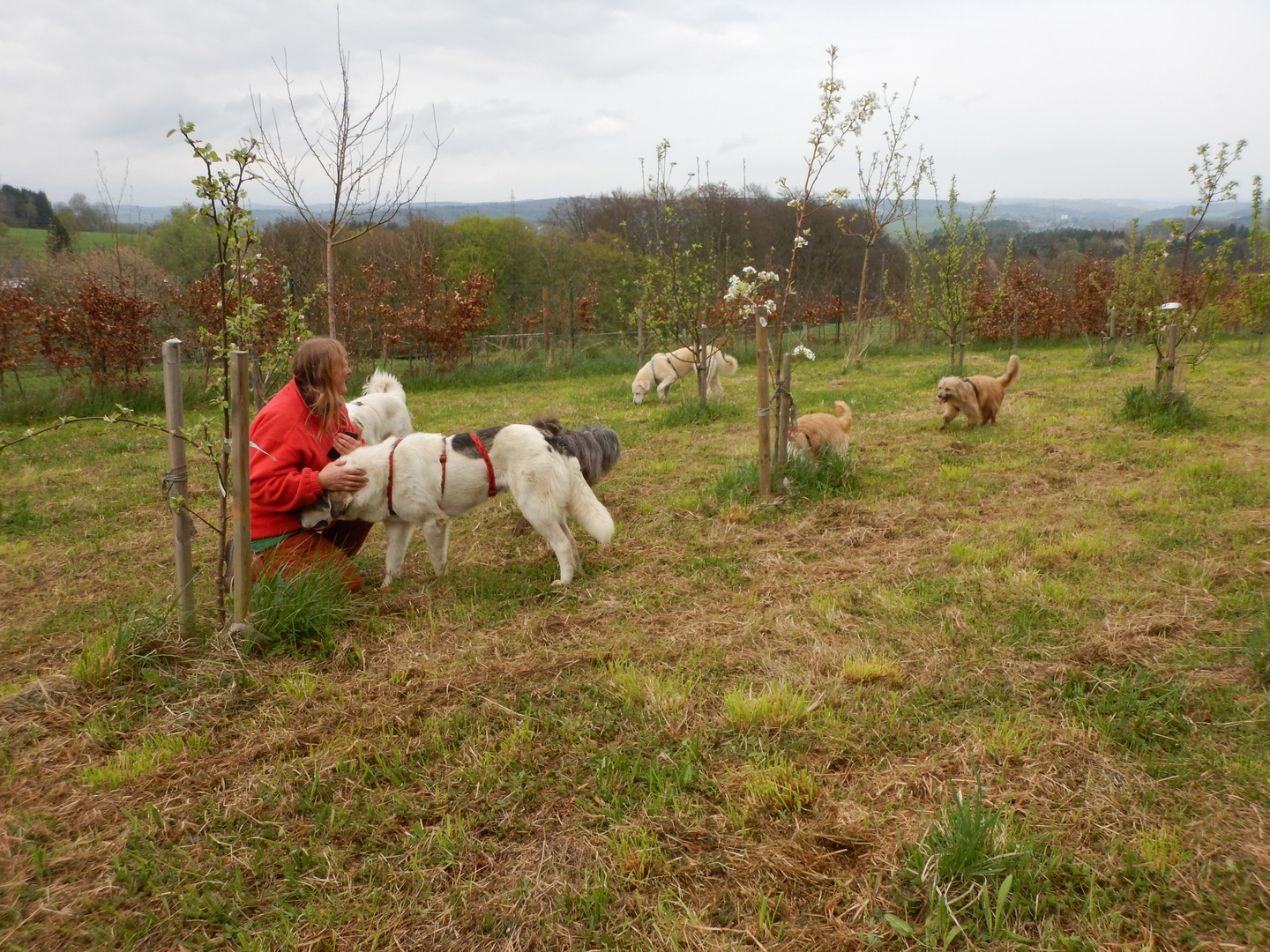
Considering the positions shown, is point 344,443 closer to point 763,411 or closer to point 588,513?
point 588,513

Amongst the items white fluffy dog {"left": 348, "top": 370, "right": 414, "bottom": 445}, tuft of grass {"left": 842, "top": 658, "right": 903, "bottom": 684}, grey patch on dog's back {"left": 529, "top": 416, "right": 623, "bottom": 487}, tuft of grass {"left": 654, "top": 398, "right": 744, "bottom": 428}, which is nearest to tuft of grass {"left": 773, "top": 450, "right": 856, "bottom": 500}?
grey patch on dog's back {"left": 529, "top": 416, "right": 623, "bottom": 487}

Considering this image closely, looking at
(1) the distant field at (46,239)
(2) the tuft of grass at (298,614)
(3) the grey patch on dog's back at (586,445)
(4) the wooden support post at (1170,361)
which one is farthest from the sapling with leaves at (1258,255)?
(1) the distant field at (46,239)

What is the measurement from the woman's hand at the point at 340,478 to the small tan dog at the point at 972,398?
7.48 metres

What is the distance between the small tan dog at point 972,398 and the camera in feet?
30.1

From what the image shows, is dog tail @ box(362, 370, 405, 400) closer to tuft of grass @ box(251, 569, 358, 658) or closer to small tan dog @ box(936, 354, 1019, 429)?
tuft of grass @ box(251, 569, 358, 658)

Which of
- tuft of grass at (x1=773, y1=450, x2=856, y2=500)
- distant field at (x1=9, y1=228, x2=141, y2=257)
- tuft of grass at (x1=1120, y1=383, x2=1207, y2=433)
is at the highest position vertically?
distant field at (x1=9, y1=228, x2=141, y2=257)

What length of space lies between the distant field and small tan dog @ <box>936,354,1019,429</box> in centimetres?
1890

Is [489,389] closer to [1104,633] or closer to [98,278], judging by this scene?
[98,278]

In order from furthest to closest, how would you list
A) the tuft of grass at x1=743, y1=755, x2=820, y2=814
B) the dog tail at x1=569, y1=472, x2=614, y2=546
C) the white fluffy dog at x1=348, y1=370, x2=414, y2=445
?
the white fluffy dog at x1=348, y1=370, x2=414, y2=445 → the dog tail at x1=569, y1=472, x2=614, y2=546 → the tuft of grass at x1=743, y1=755, x2=820, y2=814

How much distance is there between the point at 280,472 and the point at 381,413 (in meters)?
2.07

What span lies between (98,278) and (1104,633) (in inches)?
699

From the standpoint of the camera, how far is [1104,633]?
3.81 m

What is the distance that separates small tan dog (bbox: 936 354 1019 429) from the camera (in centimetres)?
917

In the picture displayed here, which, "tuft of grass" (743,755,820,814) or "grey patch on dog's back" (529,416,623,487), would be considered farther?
"grey patch on dog's back" (529,416,623,487)
